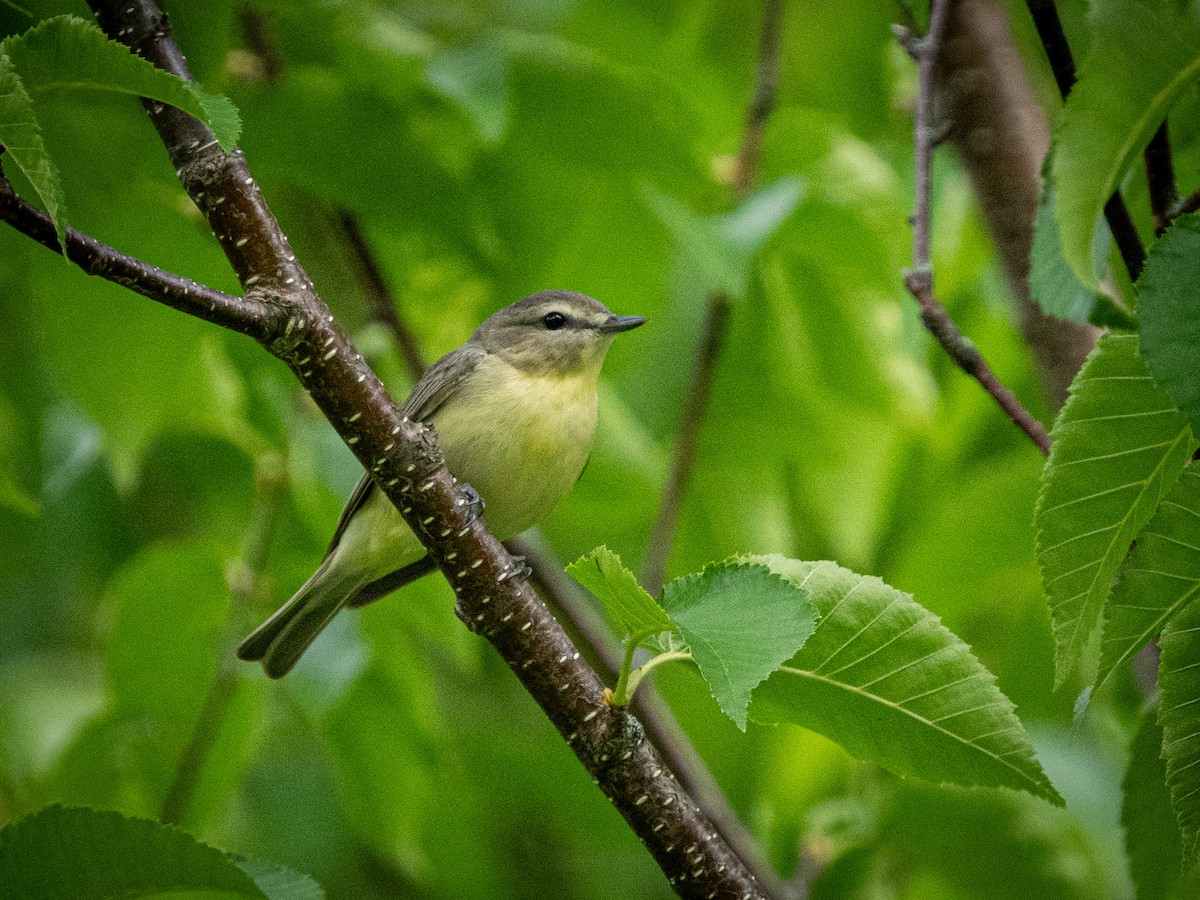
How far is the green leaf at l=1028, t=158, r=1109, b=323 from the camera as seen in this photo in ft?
6.55

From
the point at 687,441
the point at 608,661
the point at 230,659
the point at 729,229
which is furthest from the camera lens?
the point at 687,441

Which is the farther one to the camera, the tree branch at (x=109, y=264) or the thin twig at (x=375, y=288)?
the thin twig at (x=375, y=288)

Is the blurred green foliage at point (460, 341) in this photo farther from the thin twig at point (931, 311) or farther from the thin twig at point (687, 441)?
the thin twig at point (931, 311)

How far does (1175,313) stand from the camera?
1515 millimetres

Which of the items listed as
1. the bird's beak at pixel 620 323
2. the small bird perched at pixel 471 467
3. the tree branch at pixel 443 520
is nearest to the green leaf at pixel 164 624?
the small bird perched at pixel 471 467

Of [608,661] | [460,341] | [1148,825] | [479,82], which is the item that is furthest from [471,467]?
[1148,825]

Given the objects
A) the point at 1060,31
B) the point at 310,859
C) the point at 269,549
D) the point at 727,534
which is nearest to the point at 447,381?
the point at 269,549

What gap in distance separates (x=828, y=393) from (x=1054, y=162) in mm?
2142

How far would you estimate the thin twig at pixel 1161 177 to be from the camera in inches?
75.7

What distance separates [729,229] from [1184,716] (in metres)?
1.85

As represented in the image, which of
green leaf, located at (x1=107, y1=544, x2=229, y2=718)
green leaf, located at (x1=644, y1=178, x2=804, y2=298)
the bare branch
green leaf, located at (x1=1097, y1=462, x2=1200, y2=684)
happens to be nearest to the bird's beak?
green leaf, located at (x1=644, y1=178, x2=804, y2=298)

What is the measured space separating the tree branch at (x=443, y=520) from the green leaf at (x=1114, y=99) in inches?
42.7

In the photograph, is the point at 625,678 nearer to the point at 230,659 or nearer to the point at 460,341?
the point at 230,659

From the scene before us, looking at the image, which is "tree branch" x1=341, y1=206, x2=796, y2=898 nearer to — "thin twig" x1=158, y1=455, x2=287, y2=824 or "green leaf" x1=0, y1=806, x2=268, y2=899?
"thin twig" x1=158, y1=455, x2=287, y2=824
